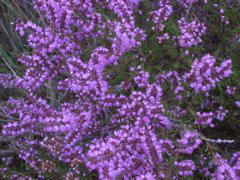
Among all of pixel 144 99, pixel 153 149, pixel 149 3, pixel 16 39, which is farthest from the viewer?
pixel 16 39

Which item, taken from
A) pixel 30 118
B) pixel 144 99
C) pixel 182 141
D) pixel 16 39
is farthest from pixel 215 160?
pixel 16 39

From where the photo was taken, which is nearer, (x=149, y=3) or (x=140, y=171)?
(x=140, y=171)

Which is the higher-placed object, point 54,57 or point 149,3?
point 149,3

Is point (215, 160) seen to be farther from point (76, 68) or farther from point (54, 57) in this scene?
point (54, 57)

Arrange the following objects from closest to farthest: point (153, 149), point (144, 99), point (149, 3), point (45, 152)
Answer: point (153, 149) < point (144, 99) < point (45, 152) < point (149, 3)

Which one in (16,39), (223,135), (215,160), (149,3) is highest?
(16,39)

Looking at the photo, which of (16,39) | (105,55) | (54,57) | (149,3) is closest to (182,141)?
(105,55)
